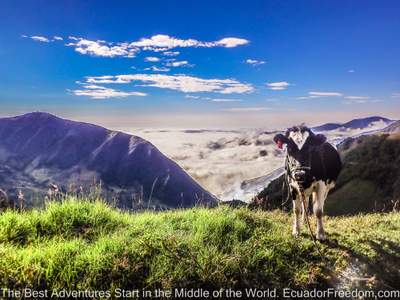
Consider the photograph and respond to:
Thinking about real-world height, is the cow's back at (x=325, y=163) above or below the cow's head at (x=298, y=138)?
below

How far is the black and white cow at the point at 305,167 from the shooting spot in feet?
36.7

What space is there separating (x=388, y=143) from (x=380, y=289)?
87.9 meters

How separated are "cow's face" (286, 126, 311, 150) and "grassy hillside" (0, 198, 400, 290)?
7.98 ft

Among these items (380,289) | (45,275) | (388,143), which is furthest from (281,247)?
(388,143)

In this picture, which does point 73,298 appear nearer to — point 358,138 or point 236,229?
point 236,229

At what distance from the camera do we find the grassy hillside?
296 inches

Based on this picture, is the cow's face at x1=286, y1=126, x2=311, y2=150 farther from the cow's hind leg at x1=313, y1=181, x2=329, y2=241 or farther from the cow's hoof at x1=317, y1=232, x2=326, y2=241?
the cow's hoof at x1=317, y1=232, x2=326, y2=241

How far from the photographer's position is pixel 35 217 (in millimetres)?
9891

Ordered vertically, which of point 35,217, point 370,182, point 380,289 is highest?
point 35,217

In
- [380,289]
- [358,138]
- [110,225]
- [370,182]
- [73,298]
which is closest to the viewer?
[73,298]

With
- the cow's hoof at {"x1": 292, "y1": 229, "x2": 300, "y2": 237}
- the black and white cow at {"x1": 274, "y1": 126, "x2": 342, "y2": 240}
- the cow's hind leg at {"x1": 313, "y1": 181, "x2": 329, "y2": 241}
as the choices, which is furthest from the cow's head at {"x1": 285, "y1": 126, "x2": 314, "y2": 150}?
the cow's hoof at {"x1": 292, "y1": 229, "x2": 300, "y2": 237}

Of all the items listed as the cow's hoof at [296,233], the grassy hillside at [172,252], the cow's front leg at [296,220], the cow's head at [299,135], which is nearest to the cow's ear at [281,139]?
the cow's head at [299,135]

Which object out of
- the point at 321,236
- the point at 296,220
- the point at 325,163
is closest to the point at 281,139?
the point at 325,163

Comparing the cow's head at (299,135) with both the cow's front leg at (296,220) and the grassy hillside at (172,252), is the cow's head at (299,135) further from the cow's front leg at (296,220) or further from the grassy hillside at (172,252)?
the grassy hillside at (172,252)
